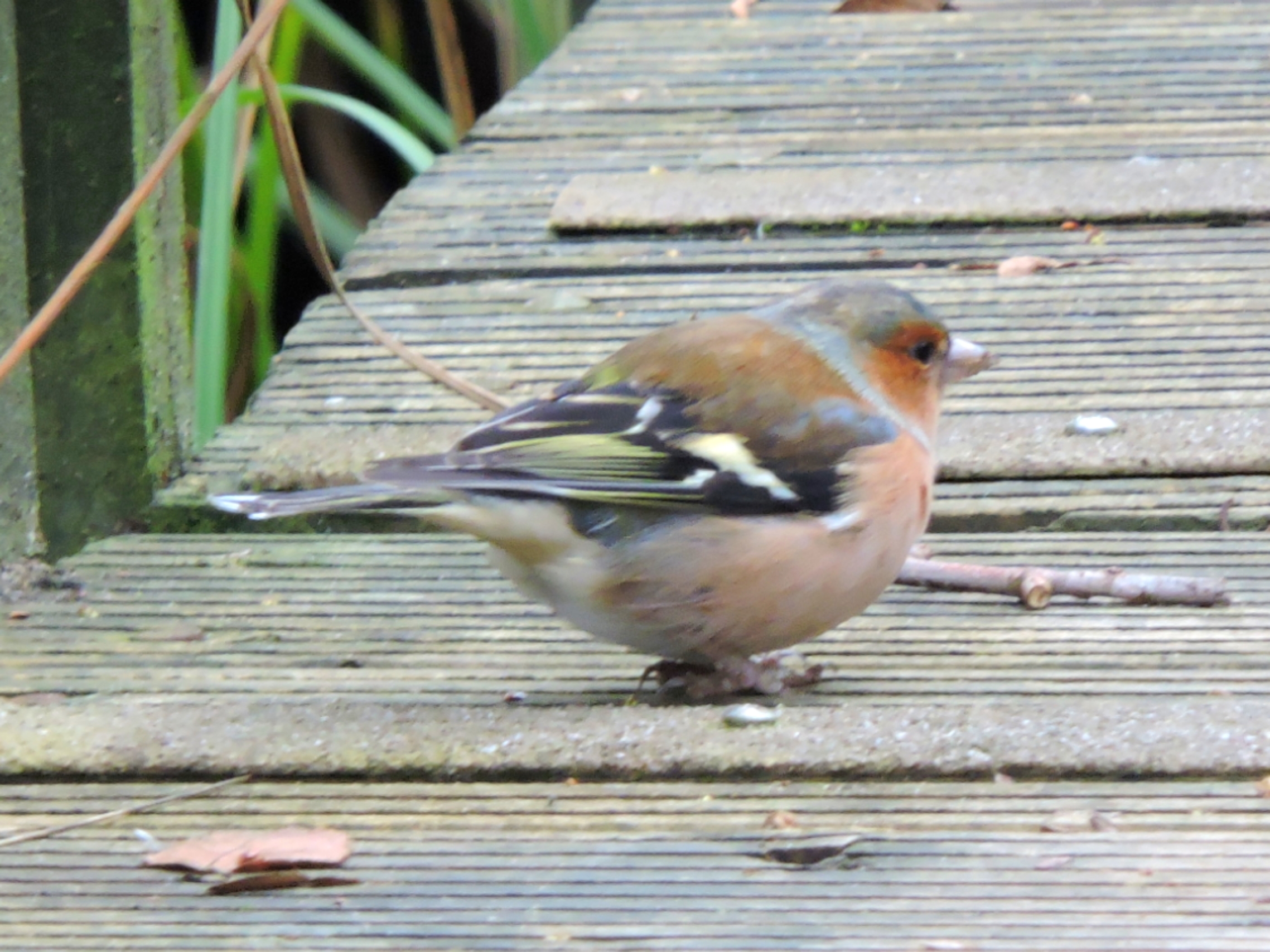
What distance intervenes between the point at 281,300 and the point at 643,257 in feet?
12.7

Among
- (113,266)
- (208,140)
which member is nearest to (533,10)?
(208,140)

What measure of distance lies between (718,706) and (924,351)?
91 cm

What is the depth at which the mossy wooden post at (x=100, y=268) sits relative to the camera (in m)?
3.10

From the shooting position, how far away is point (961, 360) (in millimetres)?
3189

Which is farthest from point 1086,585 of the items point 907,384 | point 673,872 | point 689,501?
point 673,872

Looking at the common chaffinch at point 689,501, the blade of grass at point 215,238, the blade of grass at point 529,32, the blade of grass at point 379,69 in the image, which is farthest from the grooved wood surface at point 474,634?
the blade of grass at point 529,32

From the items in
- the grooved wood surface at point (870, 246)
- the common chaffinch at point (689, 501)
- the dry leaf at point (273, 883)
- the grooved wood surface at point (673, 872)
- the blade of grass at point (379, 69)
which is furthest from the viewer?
the blade of grass at point (379, 69)

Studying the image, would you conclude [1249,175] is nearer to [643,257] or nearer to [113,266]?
[643,257]

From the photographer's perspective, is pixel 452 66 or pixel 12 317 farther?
pixel 452 66

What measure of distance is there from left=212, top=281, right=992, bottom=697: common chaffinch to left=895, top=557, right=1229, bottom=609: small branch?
0.12 metres

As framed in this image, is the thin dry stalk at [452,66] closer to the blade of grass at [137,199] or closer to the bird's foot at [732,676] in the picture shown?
the blade of grass at [137,199]

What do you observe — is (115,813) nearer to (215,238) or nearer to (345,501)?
(345,501)

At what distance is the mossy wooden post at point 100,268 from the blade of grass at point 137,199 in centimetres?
36

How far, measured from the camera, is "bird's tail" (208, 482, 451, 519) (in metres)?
2.64
